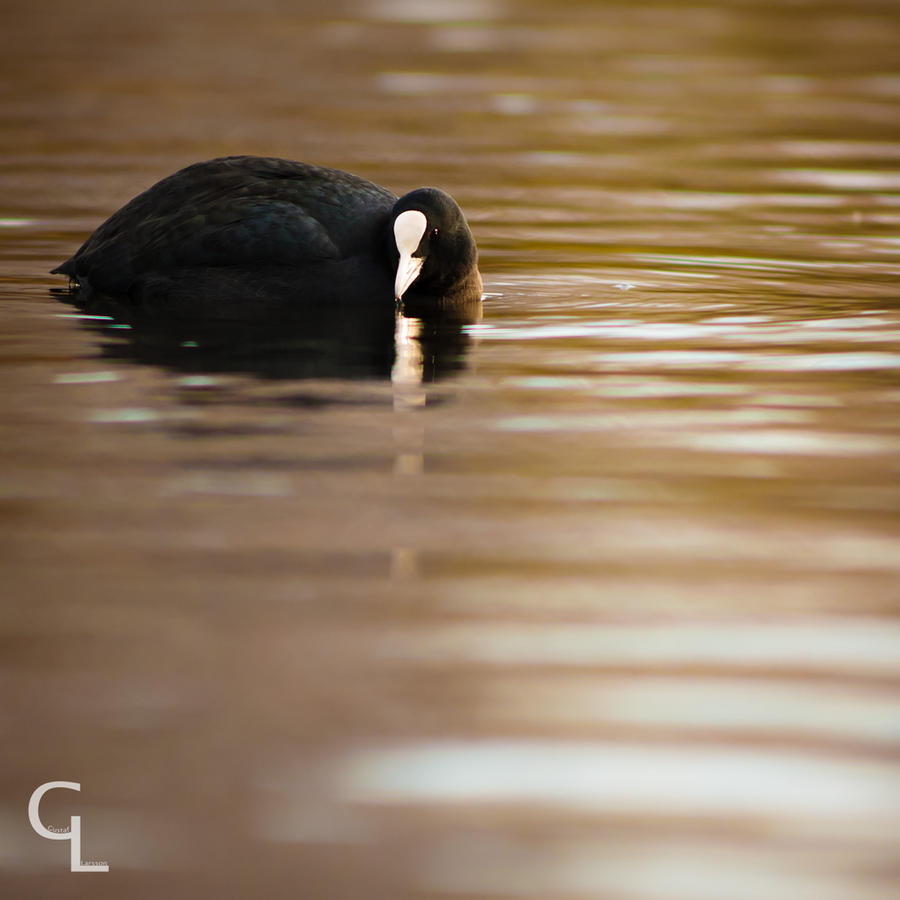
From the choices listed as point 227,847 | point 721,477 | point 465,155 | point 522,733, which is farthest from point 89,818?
point 465,155

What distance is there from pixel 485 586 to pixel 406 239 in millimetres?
3468

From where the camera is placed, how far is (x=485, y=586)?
400cm

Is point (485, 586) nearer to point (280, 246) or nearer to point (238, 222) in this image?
point (280, 246)

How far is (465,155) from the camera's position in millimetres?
13070

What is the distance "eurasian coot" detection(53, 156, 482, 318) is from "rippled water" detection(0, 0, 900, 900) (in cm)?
29

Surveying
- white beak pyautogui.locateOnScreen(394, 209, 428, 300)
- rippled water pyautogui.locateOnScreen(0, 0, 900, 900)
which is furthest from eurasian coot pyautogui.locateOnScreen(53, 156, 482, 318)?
rippled water pyautogui.locateOnScreen(0, 0, 900, 900)

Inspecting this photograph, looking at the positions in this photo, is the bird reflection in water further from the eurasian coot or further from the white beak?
the white beak

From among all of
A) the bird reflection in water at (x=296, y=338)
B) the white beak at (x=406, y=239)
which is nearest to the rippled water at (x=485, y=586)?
the bird reflection in water at (x=296, y=338)

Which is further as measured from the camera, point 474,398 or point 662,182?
point 662,182

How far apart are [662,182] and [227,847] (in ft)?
31.5

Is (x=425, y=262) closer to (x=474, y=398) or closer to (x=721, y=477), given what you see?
(x=474, y=398)

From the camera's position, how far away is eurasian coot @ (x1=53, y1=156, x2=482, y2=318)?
7.34 metres

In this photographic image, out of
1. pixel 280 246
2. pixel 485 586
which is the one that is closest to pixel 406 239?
pixel 280 246

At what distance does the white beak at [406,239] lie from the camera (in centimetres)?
724
